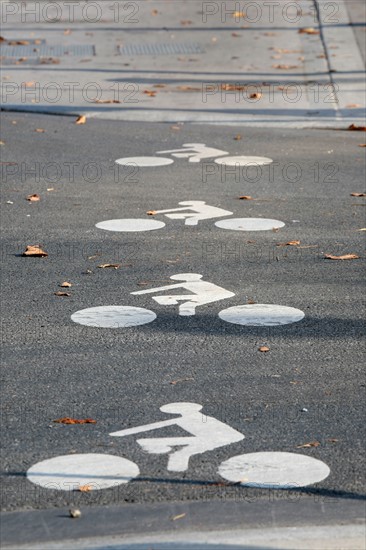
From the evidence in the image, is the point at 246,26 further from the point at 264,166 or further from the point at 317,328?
the point at 317,328

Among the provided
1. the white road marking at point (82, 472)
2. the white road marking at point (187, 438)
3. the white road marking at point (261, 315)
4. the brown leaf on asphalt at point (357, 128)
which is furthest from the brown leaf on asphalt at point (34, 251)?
the brown leaf on asphalt at point (357, 128)

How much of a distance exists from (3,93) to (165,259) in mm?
8214

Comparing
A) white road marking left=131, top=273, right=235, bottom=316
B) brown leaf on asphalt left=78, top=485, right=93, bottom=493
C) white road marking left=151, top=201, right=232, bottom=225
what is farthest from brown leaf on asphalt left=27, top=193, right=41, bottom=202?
brown leaf on asphalt left=78, top=485, right=93, bottom=493

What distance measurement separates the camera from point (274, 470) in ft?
15.0

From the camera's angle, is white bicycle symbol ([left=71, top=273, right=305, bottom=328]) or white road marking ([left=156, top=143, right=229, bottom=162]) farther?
white road marking ([left=156, top=143, right=229, bottom=162])

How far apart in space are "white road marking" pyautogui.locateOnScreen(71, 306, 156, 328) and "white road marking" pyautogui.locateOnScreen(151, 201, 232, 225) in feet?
7.50

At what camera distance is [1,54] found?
18.5m

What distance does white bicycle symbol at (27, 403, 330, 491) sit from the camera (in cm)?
445

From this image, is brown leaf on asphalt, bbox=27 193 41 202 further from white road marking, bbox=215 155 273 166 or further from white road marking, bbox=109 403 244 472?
white road marking, bbox=109 403 244 472

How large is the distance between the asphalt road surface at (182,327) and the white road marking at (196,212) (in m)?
0.05

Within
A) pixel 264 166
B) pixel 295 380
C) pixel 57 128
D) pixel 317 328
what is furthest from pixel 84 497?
pixel 57 128

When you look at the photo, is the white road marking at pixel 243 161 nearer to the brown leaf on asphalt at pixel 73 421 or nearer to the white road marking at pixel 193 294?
the white road marking at pixel 193 294

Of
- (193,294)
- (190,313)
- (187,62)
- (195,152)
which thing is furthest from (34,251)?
(187,62)

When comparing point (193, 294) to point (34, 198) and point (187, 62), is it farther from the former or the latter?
point (187, 62)
